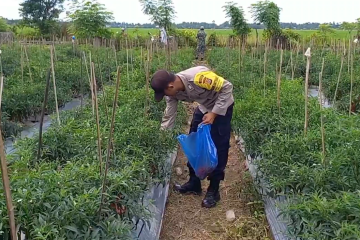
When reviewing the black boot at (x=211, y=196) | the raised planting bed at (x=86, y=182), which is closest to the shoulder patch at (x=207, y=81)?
the raised planting bed at (x=86, y=182)

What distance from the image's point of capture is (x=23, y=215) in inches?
84.7

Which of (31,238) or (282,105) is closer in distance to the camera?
(31,238)

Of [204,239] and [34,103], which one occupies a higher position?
[34,103]

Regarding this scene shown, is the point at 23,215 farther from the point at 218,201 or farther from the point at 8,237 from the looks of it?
the point at 218,201

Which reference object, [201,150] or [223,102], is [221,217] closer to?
[201,150]

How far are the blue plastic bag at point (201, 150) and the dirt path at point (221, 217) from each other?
45 centimetres

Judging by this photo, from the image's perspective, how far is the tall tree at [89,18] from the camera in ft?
66.5

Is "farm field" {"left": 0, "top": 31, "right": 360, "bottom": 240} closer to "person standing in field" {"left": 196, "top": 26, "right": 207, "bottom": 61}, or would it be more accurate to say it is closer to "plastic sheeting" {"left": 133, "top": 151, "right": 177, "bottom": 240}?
"plastic sheeting" {"left": 133, "top": 151, "right": 177, "bottom": 240}

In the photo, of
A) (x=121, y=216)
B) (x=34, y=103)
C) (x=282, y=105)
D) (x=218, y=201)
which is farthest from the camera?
(x=34, y=103)

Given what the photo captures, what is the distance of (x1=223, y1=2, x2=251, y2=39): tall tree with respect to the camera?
21375 mm

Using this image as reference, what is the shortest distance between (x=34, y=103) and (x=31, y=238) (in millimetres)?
4730

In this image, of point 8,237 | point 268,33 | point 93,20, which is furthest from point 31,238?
point 268,33

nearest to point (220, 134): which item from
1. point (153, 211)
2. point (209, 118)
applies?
point (209, 118)

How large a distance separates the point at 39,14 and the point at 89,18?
14875 mm
